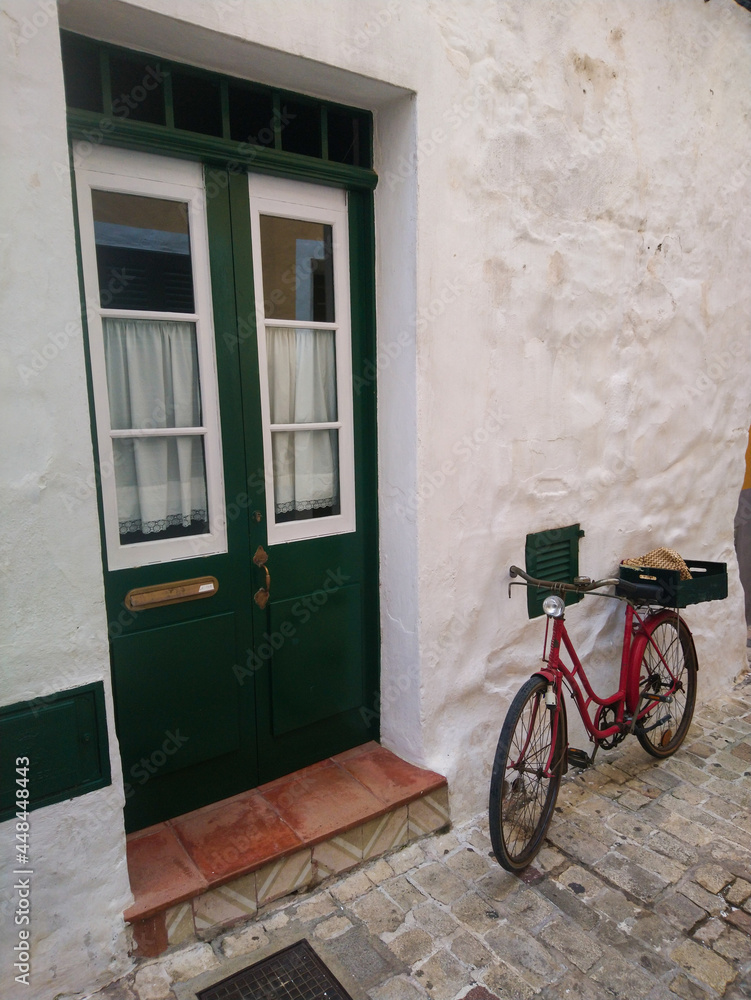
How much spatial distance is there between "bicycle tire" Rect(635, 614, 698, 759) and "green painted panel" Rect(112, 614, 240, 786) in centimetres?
218

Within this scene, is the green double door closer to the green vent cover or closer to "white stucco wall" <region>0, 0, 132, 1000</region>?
"white stucco wall" <region>0, 0, 132, 1000</region>

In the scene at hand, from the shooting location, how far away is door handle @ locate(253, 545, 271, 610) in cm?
302

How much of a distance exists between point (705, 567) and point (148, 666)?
3040 mm

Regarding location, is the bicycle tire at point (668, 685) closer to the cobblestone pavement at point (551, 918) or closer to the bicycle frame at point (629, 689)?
the bicycle frame at point (629, 689)

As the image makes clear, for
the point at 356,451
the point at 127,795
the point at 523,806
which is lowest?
the point at 523,806

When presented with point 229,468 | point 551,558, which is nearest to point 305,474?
point 229,468

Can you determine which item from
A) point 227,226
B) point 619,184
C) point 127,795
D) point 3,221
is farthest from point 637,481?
point 3,221

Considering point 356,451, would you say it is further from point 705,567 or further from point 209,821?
point 705,567

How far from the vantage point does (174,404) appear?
280 cm

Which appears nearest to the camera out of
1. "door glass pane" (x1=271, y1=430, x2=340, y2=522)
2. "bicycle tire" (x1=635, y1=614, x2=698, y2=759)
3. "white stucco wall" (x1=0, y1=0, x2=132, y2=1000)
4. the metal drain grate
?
"white stucco wall" (x1=0, y1=0, x2=132, y2=1000)

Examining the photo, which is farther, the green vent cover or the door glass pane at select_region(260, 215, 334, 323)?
the green vent cover

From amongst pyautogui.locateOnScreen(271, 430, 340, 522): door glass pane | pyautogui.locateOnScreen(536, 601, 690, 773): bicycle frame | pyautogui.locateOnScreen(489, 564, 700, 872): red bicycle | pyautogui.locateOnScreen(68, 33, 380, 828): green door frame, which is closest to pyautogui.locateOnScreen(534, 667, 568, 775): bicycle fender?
pyautogui.locateOnScreen(489, 564, 700, 872): red bicycle

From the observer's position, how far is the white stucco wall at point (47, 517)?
6.77 feet

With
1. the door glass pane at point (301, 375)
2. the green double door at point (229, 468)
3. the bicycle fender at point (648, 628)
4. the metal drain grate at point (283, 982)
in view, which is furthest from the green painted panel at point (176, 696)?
the bicycle fender at point (648, 628)
